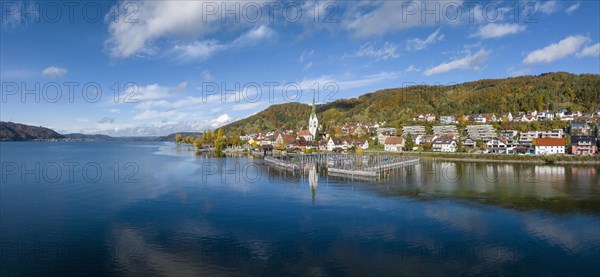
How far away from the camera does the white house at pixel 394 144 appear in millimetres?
42281

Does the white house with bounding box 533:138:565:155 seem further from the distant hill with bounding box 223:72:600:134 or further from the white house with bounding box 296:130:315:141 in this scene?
the white house with bounding box 296:130:315:141

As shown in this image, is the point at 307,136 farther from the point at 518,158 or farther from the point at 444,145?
the point at 518,158

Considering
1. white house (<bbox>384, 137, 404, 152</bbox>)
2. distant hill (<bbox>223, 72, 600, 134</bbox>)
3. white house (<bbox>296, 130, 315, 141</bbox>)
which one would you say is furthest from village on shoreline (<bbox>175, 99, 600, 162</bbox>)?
distant hill (<bbox>223, 72, 600, 134</bbox>)

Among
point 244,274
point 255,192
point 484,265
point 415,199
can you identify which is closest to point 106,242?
point 244,274

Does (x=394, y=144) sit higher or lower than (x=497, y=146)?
higher

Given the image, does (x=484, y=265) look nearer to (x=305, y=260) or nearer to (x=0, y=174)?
(x=305, y=260)

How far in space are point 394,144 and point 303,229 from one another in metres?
33.6

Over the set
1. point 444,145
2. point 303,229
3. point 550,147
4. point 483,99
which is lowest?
point 303,229

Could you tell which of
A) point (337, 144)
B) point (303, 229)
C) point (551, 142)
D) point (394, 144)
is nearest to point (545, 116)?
point (551, 142)

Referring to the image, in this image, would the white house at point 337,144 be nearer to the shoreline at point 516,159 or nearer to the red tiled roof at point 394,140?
the red tiled roof at point 394,140

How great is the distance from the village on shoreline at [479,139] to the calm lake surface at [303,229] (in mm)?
15017

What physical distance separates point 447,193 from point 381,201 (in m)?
3.76

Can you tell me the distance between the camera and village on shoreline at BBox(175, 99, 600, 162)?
108ft

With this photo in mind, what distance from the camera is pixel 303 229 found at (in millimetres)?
11086
